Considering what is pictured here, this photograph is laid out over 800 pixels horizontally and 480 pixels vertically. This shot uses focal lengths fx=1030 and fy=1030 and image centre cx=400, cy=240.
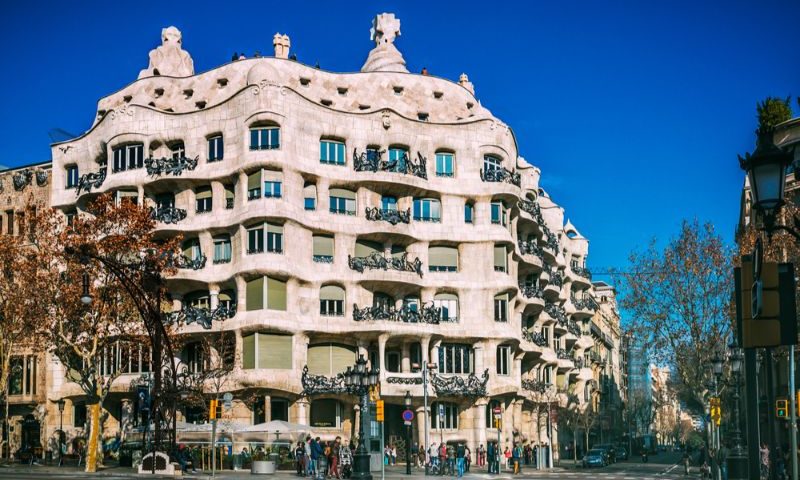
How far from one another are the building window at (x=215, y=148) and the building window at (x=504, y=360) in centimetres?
2127

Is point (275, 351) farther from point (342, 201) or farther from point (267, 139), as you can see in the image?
point (267, 139)

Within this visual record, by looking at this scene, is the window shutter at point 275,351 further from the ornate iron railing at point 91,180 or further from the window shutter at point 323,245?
the ornate iron railing at point 91,180

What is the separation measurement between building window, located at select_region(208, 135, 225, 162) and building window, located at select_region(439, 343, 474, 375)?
59.0 feet

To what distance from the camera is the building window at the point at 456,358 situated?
210 feet

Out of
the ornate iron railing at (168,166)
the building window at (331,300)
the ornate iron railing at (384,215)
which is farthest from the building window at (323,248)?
the ornate iron railing at (168,166)

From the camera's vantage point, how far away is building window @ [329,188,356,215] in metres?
62.7

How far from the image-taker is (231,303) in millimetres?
59969

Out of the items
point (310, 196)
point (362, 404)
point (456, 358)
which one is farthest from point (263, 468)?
point (456, 358)

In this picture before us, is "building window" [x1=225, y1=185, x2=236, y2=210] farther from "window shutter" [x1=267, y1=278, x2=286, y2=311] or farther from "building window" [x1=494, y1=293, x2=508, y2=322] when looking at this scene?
"building window" [x1=494, y1=293, x2=508, y2=322]

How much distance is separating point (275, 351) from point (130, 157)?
50.6 ft

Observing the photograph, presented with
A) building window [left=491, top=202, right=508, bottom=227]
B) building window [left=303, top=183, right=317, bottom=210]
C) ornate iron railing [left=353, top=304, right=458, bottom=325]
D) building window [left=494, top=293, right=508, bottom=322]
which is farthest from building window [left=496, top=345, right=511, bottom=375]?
Answer: building window [left=303, top=183, right=317, bottom=210]

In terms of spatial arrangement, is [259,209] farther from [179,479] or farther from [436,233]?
[179,479]

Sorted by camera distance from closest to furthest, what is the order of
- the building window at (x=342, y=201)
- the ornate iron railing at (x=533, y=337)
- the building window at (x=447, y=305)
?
the building window at (x=342, y=201) → the building window at (x=447, y=305) → the ornate iron railing at (x=533, y=337)

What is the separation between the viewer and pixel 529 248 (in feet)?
240
